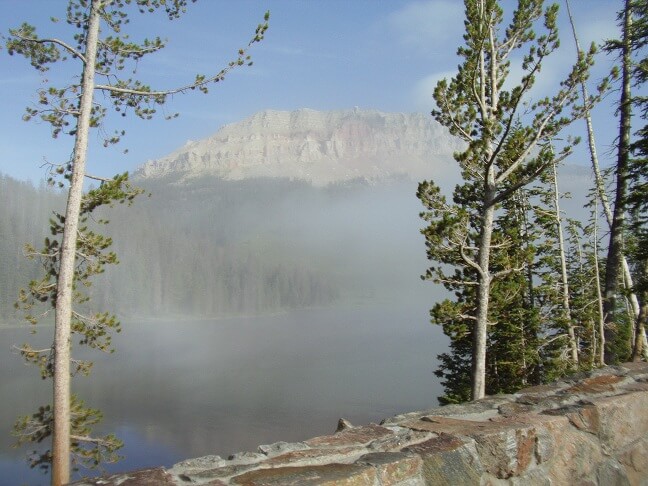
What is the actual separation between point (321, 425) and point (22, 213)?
12423 cm

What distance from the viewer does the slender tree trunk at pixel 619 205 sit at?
1371 centimetres

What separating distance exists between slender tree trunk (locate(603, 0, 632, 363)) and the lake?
15.0 m

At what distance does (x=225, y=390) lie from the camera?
55.6 meters

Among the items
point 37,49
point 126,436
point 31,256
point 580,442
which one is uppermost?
point 37,49

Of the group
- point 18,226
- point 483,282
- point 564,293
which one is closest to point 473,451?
point 483,282

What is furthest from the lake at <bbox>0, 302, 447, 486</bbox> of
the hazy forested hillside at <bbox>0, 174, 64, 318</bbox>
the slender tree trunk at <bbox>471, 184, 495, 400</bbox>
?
the hazy forested hillside at <bbox>0, 174, 64, 318</bbox>

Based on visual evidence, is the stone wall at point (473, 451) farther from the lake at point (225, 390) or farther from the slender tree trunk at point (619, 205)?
the lake at point (225, 390)

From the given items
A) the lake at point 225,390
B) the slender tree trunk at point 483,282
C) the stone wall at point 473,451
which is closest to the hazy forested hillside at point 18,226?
the lake at point 225,390

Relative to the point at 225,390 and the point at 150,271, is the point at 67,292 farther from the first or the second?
the point at 150,271

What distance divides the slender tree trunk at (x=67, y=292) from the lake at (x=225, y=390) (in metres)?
6.09

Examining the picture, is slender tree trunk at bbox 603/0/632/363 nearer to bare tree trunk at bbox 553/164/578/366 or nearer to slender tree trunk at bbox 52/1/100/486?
bare tree trunk at bbox 553/164/578/366

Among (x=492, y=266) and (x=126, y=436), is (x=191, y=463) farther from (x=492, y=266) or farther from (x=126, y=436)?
(x=126, y=436)

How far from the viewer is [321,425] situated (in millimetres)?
41688

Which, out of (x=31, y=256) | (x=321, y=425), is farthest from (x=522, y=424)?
(x=321, y=425)
